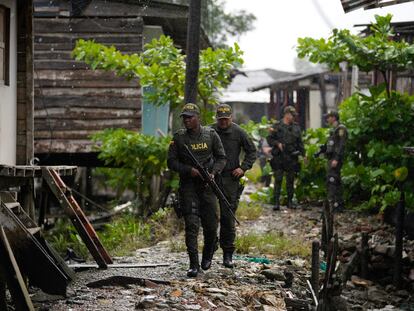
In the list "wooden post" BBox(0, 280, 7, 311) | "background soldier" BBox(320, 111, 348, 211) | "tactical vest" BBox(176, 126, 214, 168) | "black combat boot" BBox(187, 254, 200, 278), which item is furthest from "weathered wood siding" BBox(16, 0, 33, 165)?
"background soldier" BBox(320, 111, 348, 211)

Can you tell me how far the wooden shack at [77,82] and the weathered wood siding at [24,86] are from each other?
18.2ft

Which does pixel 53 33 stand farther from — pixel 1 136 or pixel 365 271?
pixel 365 271

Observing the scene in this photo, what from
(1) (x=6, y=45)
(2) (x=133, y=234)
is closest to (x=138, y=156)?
(2) (x=133, y=234)

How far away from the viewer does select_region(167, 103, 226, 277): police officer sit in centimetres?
834

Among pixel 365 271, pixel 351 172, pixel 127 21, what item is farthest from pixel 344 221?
pixel 127 21

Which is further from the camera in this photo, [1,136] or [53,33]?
[53,33]

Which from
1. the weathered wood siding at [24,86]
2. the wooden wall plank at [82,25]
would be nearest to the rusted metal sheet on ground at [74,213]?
the weathered wood siding at [24,86]

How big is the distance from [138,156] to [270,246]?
3.84m

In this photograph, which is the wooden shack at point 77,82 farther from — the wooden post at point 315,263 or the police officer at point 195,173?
the wooden post at point 315,263

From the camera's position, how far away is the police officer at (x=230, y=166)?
30.1 ft

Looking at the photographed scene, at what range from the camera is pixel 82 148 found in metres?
16.4

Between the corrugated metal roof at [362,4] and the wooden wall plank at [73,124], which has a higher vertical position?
the corrugated metal roof at [362,4]

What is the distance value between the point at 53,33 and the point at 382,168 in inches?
328

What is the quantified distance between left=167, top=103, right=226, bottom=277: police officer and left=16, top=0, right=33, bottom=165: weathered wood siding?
326 cm
